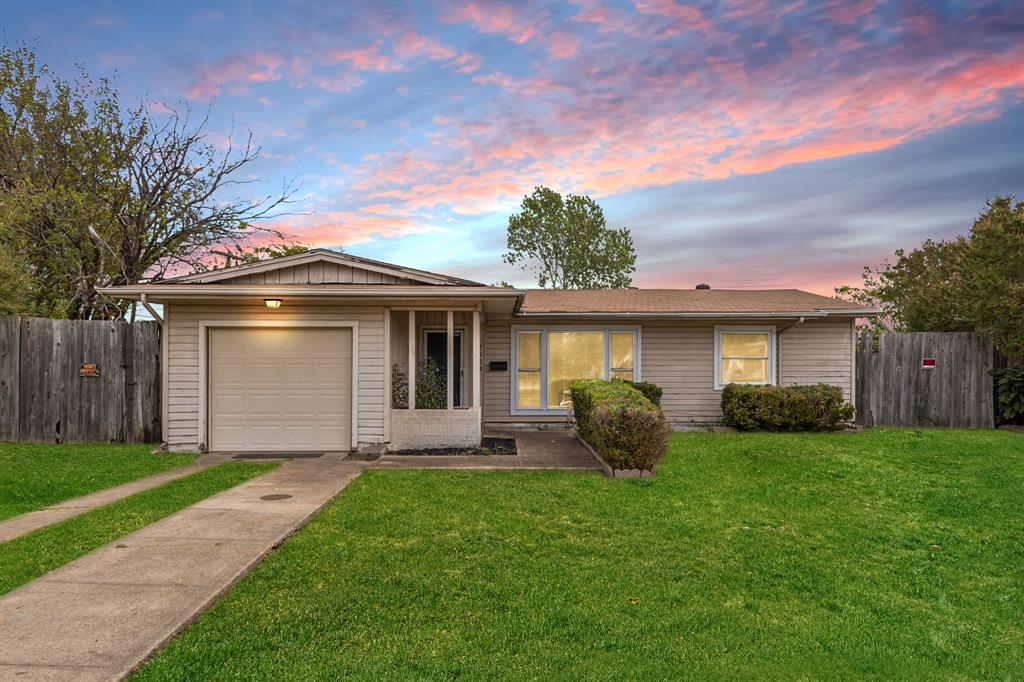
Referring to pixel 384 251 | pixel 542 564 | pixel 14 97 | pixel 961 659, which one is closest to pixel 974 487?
pixel 961 659

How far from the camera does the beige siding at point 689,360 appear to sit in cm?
1288

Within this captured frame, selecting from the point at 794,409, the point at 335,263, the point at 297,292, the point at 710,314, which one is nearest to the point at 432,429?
the point at 297,292

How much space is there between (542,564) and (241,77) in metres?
12.6

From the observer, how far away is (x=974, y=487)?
22.9 ft

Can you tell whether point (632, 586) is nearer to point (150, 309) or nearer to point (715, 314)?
point (150, 309)

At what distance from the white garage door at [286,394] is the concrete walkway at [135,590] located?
11.3 feet

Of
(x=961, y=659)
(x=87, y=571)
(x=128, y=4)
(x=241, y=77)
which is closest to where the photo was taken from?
(x=961, y=659)

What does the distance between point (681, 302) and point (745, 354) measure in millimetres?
1860

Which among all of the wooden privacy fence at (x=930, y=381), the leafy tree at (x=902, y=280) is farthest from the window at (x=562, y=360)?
the leafy tree at (x=902, y=280)

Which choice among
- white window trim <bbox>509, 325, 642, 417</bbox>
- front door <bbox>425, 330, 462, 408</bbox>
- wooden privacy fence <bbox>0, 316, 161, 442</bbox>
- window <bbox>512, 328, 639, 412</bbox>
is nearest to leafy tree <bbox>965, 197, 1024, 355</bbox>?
white window trim <bbox>509, 325, 642, 417</bbox>

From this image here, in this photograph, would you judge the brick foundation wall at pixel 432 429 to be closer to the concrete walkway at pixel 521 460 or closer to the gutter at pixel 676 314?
the concrete walkway at pixel 521 460

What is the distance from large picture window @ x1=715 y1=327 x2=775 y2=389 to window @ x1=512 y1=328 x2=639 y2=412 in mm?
2008

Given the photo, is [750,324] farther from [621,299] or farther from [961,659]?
[961,659]

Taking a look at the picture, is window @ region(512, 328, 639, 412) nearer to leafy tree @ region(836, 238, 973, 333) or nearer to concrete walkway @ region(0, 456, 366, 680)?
concrete walkway @ region(0, 456, 366, 680)
